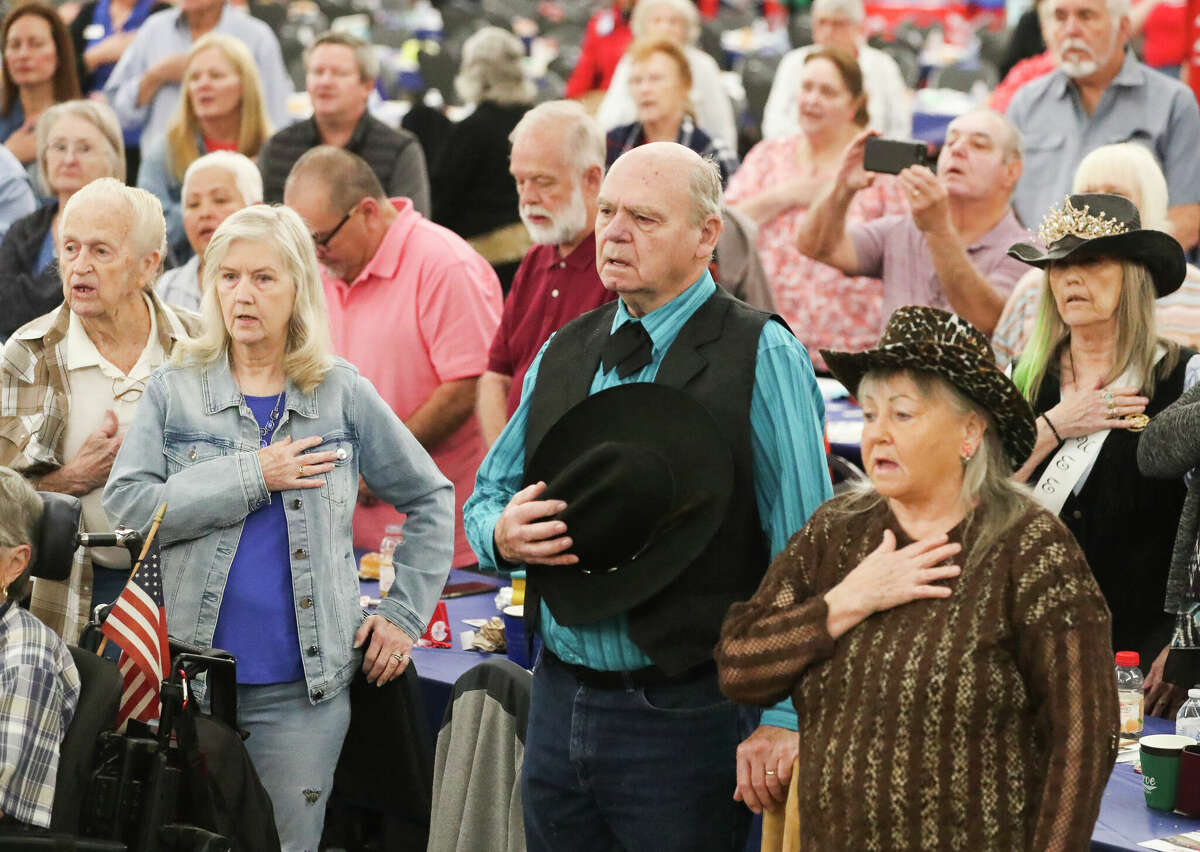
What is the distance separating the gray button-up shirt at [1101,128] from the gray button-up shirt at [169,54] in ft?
10.7

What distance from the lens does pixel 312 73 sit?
700 centimetres

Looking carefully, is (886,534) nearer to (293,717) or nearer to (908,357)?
(908,357)

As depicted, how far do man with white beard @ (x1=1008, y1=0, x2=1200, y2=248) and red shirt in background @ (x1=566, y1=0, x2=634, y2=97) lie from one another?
3.16 meters

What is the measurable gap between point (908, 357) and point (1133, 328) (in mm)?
1664

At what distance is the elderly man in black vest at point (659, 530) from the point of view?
116 inches

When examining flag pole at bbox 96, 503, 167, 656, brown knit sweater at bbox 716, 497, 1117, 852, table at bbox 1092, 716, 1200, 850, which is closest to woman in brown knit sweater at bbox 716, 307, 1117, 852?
brown knit sweater at bbox 716, 497, 1117, 852

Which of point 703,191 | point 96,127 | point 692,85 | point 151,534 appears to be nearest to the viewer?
point 703,191

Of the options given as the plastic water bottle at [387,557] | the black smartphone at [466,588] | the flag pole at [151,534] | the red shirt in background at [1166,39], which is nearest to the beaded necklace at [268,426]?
the flag pole at [151,534]

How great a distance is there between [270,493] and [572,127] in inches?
72.5

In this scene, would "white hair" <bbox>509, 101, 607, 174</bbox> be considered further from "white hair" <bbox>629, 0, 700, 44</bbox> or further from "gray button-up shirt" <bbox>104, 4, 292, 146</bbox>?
"white hair" <bbox>629, 0, 700, 44</bbox>

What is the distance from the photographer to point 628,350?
3102 millimetres

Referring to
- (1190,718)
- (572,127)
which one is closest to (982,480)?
(1190,718)

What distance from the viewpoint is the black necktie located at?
3084 mm

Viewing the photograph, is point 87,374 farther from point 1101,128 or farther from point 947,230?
point 1101,128
